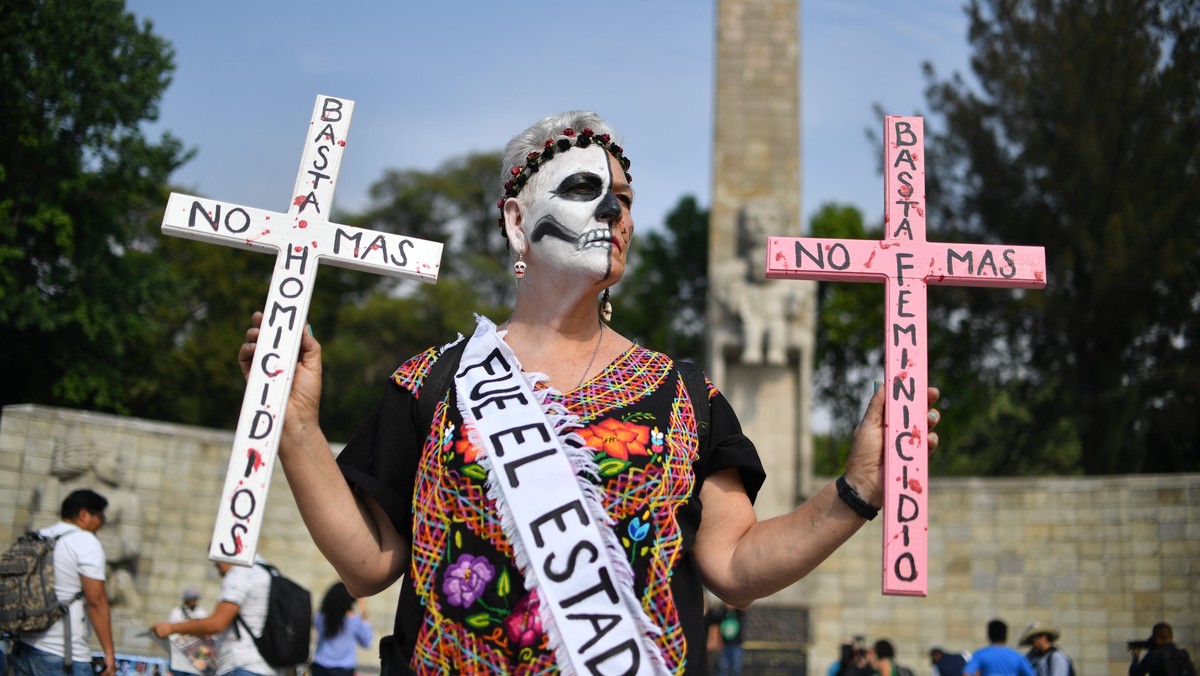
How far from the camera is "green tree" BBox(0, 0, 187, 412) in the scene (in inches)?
535

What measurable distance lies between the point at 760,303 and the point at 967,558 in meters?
4.78

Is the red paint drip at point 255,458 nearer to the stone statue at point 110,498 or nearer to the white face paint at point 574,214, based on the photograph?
the white face paint at point 574,214

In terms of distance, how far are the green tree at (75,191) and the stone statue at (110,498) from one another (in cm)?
274

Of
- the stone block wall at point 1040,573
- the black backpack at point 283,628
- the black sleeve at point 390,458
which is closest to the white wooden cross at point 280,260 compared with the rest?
the black sleeve at point 390,458

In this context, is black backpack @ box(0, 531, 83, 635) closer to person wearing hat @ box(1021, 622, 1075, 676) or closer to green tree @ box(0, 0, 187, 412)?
green tree @ box(0, 0, 187, 412)

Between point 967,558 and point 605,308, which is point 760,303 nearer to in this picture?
point 967,558

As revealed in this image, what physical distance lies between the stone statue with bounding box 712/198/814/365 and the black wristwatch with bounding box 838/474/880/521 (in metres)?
17.0

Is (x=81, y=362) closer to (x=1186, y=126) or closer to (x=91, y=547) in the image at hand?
(x=91, y=547)

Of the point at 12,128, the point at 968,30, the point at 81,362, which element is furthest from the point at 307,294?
the point at 968,30

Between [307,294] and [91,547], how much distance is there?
4.45 m

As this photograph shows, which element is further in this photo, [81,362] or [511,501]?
[81,362]

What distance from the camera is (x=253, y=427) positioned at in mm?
3295

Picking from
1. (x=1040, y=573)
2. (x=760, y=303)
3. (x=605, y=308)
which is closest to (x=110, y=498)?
(x=760, y=303)

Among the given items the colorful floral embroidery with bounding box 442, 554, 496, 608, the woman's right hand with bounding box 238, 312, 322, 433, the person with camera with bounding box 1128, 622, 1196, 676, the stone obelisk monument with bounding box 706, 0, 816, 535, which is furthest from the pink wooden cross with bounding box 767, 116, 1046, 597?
the stone obelisk monument with bounding box 706, 0, 816, 535
